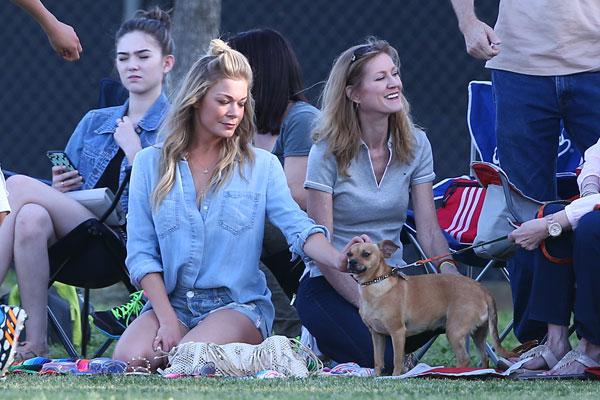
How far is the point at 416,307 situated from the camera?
4859 mm

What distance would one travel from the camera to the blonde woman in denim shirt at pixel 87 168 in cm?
555

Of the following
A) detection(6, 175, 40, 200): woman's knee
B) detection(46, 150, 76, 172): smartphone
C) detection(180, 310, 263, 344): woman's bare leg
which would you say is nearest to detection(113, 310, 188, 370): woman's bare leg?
detection(180, 310, 263, 344): woman's bare leg

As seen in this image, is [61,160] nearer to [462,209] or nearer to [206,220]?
[206,220]

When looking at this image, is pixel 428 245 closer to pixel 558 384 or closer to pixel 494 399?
pixel 558 384

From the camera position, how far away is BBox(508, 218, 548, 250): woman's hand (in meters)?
4.76

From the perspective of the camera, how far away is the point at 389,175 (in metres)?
5.30

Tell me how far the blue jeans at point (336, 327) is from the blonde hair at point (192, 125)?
0.59 meters

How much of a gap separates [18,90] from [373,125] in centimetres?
393

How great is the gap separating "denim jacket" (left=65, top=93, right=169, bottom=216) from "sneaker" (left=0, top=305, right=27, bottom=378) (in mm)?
1383

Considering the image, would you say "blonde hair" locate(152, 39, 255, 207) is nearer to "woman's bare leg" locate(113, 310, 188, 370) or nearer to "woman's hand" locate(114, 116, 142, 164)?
"woman's bare leg" locate(113, 310, 188, 370)

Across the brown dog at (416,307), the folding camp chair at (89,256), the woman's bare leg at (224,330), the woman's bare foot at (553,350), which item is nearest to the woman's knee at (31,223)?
the folding camp chair at (89,256)

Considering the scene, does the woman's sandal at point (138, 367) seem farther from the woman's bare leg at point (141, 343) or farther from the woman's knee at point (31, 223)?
the woman's knee at point (31, 223)

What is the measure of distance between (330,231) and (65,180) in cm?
136

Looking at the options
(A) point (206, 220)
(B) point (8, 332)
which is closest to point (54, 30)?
(A) point (206, 220)
